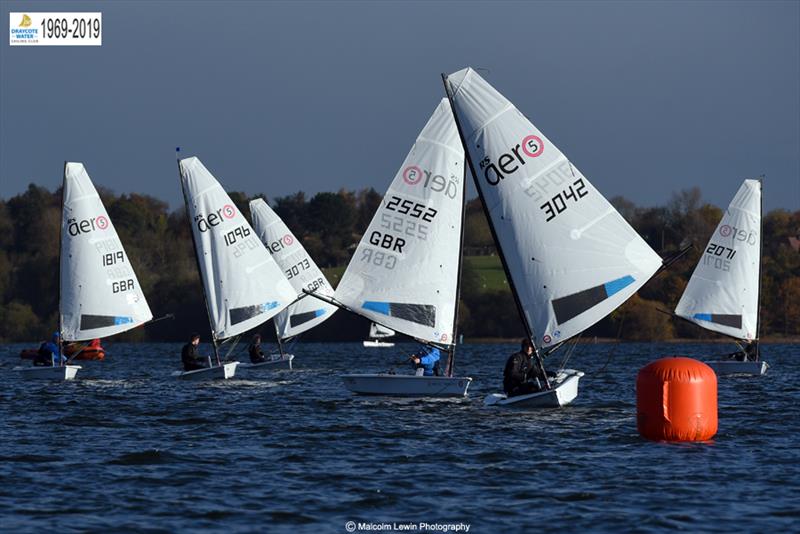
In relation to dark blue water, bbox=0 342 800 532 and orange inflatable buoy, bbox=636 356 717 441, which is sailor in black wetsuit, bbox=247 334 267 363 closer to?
dark blue water, bbox=0 342 800 532

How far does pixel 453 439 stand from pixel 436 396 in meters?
6.75

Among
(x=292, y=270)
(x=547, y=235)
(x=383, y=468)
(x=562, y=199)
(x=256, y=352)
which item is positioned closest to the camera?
(x=383, y=468)

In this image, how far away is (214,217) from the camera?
4262 cm

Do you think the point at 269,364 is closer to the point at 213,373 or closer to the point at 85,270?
the point at 213,373

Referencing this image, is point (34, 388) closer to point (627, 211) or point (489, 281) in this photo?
point (489, 281)

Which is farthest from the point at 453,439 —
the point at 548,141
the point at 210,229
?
the point at 210,229

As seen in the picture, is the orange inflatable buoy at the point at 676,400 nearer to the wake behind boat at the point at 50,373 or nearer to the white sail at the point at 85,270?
the wake behind boat at the point at 50,373

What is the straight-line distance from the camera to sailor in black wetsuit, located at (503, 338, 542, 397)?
86.2 feet

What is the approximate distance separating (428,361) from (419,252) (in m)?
2.48

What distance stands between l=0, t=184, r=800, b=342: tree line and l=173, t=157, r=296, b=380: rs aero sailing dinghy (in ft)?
198

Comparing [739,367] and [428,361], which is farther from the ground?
[428,361]

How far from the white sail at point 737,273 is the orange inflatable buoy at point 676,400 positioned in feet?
92.0

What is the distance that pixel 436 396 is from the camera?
29516mm

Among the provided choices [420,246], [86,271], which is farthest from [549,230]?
[86,271]
